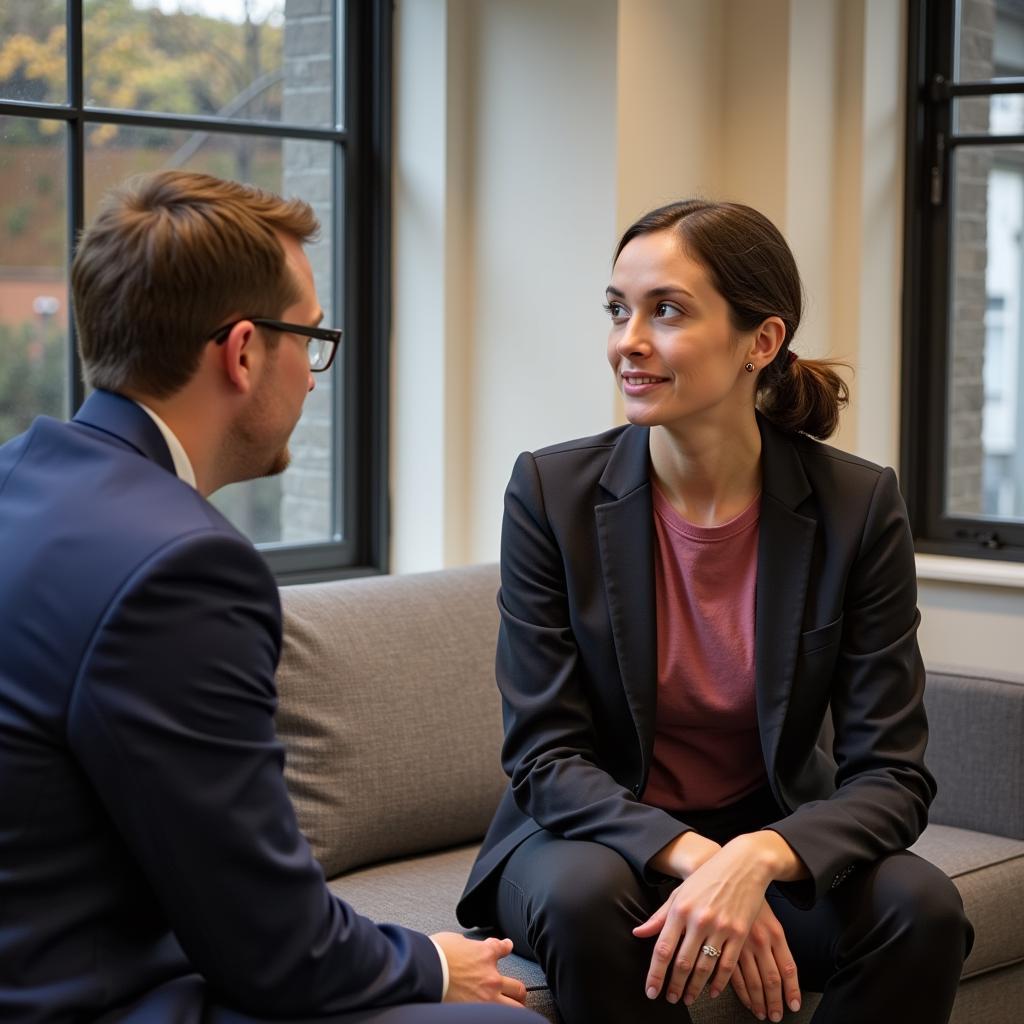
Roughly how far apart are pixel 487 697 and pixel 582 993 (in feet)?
2.84

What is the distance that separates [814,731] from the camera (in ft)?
6.82

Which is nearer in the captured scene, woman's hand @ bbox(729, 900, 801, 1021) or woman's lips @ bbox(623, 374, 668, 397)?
woman's hand @ bbox(729, 900, 801, 1021)

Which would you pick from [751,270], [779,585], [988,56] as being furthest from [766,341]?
[988,56]

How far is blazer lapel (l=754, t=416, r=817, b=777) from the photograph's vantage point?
202cm

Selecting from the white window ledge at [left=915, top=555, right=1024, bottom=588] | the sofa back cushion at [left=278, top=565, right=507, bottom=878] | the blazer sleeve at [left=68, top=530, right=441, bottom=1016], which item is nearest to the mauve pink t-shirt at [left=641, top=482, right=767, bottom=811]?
the sofa back cushion at [left=278, top=565, right=507, bottom=878]

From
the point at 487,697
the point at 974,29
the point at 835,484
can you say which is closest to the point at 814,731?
the point at 835,484

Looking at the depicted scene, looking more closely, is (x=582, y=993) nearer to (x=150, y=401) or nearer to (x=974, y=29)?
(x=150, y=401)

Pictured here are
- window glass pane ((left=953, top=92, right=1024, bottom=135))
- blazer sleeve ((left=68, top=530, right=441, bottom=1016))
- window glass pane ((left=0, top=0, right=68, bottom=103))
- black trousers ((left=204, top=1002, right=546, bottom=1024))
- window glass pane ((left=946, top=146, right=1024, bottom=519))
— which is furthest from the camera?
window glass pane ((left=946, top=146, right=1024, bottom=519))

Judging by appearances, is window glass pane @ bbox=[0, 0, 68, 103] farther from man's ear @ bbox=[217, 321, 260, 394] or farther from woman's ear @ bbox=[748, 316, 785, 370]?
man's ear @ bbox=[217, 321, 260, 394]

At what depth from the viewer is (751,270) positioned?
2.07 m

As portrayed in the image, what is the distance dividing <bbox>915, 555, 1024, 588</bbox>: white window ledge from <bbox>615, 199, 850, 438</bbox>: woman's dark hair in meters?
1.26

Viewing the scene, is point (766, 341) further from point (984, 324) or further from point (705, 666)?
point (984, 324)

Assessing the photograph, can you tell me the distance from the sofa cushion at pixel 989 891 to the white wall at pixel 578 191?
0.90m

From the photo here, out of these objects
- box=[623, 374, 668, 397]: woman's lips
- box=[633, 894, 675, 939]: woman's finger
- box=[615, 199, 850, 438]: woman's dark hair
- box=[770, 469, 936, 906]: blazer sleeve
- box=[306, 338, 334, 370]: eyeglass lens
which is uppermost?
box=[615, 199, 850, 438]: woman's dark hair
